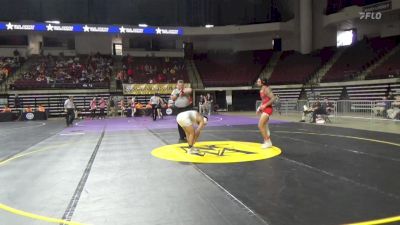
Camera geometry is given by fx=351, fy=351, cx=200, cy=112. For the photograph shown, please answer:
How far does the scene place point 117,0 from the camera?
2878 centimetres

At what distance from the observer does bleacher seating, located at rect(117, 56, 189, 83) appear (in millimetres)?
29797

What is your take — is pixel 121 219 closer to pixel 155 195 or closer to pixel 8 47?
pixel 155 195

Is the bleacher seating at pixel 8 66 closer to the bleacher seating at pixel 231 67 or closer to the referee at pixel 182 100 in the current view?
the bleacher seating at pixel 231 67

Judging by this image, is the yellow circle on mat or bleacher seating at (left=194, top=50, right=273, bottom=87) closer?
the yellow circle on mat

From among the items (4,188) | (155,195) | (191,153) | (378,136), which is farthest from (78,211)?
(378,136)

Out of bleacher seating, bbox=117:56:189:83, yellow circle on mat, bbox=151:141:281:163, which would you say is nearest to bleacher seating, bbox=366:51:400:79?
bleacher seating, bbox=117:56:189:83

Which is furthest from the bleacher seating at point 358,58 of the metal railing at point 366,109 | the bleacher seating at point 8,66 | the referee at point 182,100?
the bleacher seating at point 8,66

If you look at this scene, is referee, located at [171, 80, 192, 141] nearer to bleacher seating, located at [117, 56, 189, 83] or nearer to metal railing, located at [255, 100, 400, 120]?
metal railing, located at [255, 100, 400, 120]

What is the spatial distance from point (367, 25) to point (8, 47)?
30.7 meters

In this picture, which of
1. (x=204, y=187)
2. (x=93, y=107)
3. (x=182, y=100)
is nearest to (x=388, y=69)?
(x=93, y=107)

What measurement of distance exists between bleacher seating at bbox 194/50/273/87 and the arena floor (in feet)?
74.1

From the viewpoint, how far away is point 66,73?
28.5 m

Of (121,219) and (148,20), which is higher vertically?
(148,20)

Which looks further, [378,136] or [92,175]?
[378,136]
